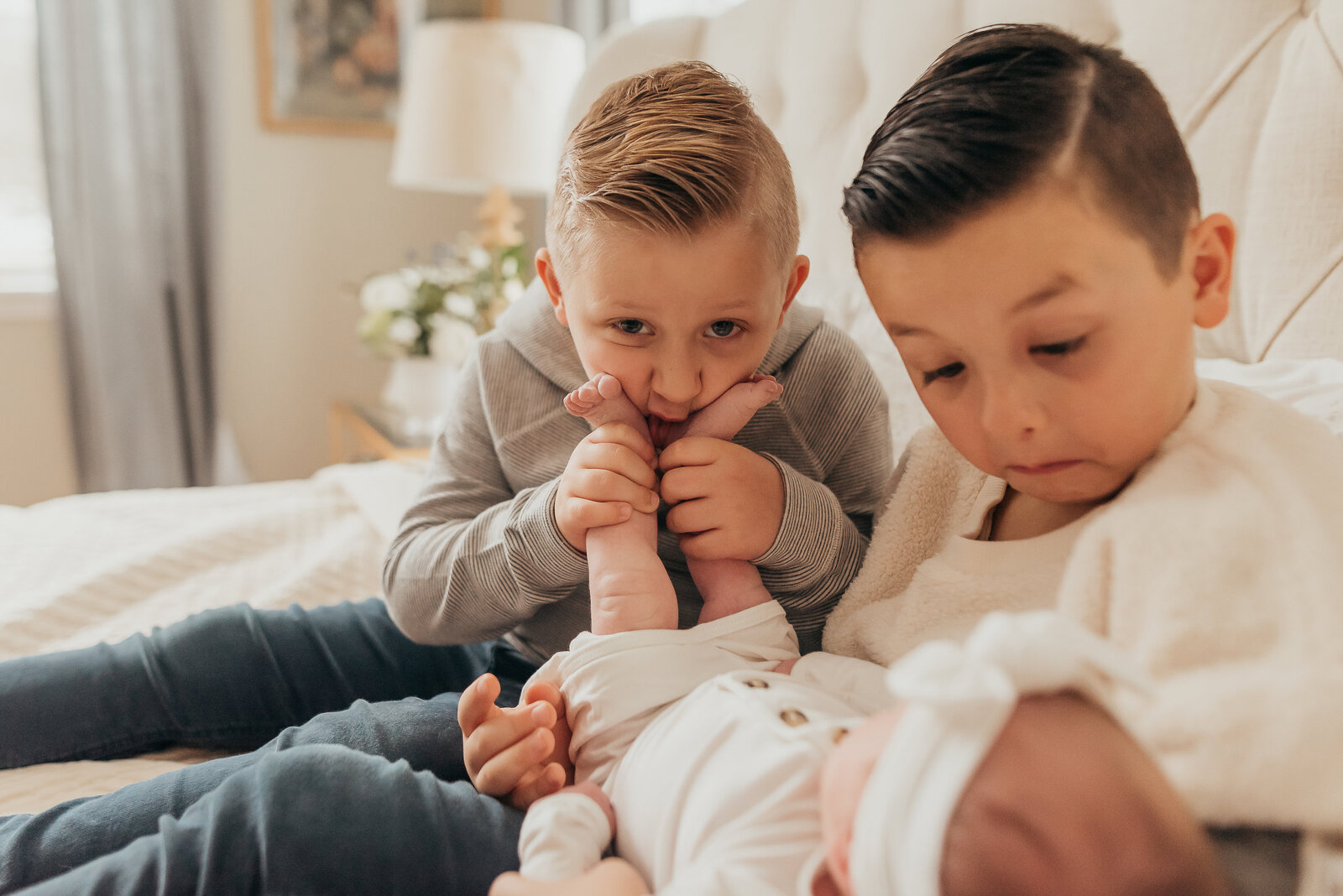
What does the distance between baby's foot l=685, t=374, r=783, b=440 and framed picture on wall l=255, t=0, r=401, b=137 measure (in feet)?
8.99

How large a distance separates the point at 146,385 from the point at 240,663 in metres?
2.34

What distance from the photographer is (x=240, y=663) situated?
3.16 feet

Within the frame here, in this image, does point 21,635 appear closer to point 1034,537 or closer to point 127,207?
point 1034,537

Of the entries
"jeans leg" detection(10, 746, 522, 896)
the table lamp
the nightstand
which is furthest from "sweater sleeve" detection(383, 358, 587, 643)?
the table lamp

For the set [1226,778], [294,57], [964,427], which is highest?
[294,57]

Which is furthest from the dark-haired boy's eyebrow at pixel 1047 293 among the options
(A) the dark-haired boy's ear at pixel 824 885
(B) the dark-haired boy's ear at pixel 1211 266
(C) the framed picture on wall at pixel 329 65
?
(C) the framed picture on wall at pixel 329 65

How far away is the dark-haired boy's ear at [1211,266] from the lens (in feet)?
2.00

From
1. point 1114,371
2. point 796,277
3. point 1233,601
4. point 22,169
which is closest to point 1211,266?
point 1114,371

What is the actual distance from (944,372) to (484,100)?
6.75 ft

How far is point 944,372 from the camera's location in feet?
2.13

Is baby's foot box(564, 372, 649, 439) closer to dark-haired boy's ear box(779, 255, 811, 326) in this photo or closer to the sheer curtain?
dark-haired boy's ear box(779, 255, 811, 326)

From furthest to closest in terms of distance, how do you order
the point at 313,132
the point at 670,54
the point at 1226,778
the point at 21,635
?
the point at 313,132 → the point at 670,54 → the point at 21,635 → the point at 1226,778

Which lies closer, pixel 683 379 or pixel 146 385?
pixel 683 379

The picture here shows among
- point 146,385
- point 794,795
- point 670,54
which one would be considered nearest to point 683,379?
point 794,795
